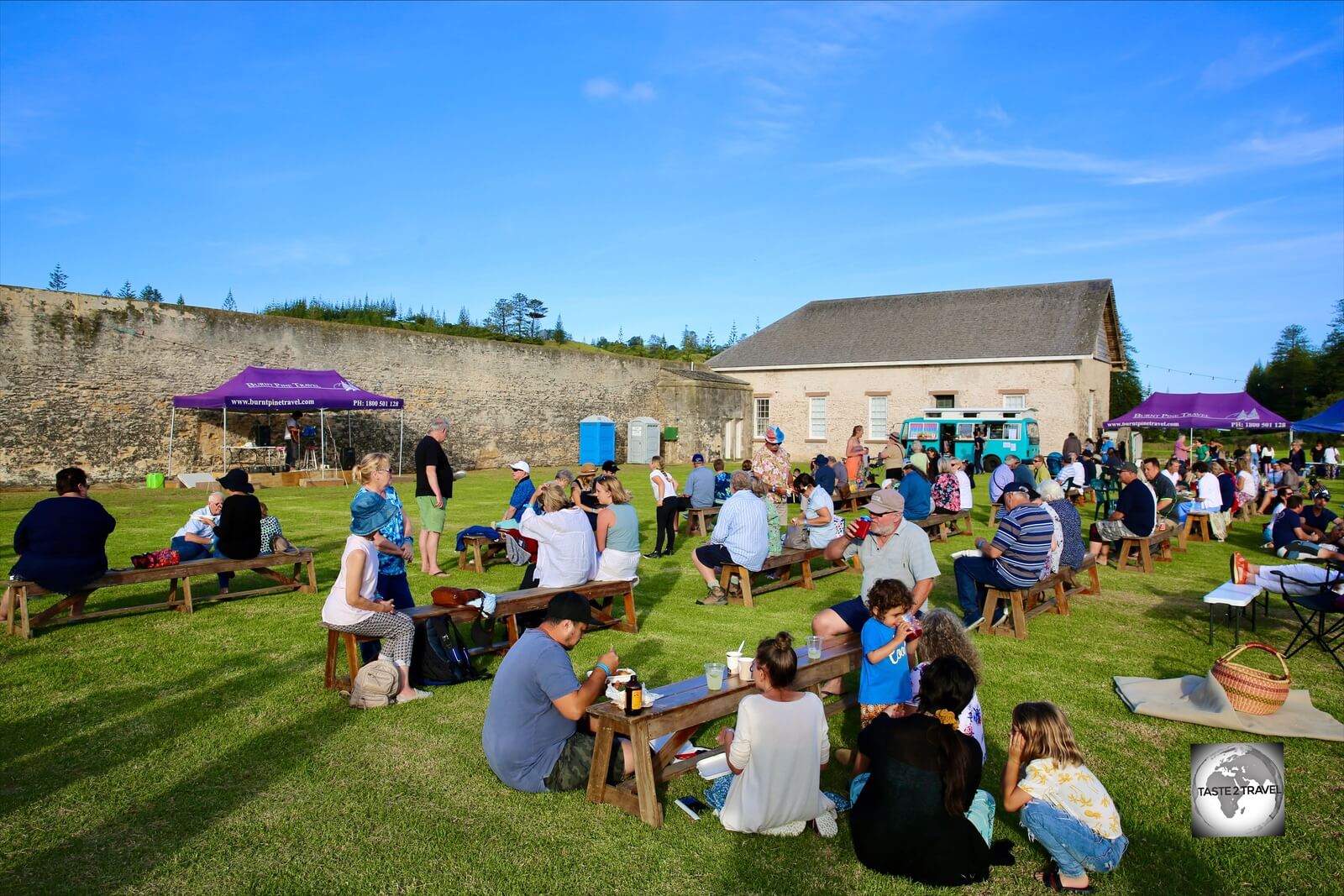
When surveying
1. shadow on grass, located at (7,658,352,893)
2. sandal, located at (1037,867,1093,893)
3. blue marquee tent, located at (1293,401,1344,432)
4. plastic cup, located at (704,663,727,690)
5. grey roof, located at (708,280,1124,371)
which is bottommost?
sandal, located at (1037,867,1093,893)

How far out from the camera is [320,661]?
617 cm

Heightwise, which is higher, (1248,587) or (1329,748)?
(1248,587)

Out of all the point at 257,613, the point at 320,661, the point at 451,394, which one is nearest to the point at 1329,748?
the point at 320,661

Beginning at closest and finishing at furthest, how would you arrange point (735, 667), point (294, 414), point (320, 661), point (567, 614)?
point (567, 614), point (735, 667), point (320, 661), point (294, 414)

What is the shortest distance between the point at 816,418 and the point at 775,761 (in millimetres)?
30940

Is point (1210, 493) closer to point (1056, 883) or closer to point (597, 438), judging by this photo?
point (1056, 883)

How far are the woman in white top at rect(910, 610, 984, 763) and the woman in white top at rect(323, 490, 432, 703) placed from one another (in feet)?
10.8

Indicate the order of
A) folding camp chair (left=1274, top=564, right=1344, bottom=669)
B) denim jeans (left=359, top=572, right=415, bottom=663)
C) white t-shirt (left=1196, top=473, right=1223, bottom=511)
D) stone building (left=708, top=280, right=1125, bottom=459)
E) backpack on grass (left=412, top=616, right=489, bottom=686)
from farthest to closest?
stone building (left=708, top=280, right=1125, bottom=459), white t-shirt (left=1196, top=473, right=1223, bottom=511), folding camp chair (left=1274, top=564, right=1344, bottom=669), denim jeans (left=359, top=572, right=415, bottom=663), backpack on grass (left=412, top=616, right=489, bottom=686)

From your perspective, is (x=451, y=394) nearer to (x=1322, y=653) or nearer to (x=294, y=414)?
(x=294, y=414)

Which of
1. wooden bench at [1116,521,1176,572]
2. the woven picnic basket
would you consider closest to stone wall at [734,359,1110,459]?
wooden bench at [1116,521,1176,572]

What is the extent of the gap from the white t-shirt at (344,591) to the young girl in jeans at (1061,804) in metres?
3.89

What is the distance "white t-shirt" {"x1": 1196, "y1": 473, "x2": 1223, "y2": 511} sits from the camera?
12.9 m

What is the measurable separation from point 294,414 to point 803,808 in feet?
69.4

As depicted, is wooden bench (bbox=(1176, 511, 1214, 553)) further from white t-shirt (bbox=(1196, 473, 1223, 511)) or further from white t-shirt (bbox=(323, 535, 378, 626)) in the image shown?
white t-shirt (bbox=(323, 535, 378, 626))
